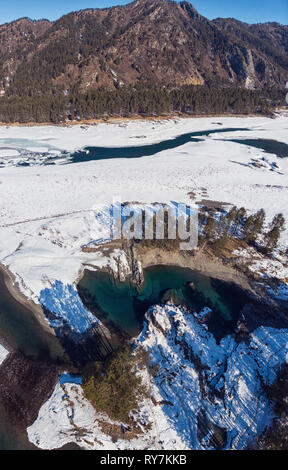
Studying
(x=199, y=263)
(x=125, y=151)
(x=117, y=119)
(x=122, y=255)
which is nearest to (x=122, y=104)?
(x=117, y=119)

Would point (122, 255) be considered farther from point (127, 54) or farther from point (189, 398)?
point (127, 54)

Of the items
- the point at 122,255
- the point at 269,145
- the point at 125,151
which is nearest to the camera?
the point at 122,255

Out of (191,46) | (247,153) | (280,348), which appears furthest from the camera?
(191,46)

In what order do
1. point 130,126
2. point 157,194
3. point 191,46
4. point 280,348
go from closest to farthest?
point 280,348 → point 157,194 → point 130,126 → point 191,46

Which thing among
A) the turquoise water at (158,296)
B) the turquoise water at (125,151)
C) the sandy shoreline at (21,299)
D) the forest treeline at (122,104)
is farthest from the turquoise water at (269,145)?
the sandy shoreline at (21,299)
